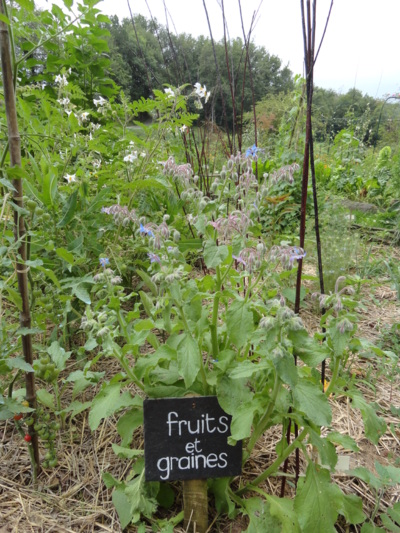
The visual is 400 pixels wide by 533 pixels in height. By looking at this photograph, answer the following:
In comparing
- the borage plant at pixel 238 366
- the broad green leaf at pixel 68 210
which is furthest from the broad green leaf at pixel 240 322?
the broad green leaf at pixel 68 210

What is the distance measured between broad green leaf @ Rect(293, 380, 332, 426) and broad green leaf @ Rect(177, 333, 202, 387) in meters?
0.25

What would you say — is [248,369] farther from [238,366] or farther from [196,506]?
[196,506]

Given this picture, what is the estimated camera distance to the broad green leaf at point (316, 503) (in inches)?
38.2

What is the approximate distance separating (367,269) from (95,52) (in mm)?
2585

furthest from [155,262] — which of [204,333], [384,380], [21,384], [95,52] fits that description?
[95,52]

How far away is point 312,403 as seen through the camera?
897mm

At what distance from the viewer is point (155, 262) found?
1132 millimetres

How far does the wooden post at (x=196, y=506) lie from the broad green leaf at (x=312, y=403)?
46 cm

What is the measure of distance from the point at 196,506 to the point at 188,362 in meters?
0.48

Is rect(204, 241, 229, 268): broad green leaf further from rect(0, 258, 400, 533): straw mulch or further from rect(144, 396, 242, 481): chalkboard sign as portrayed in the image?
rect(0, 258, 400, 533): straw mulch

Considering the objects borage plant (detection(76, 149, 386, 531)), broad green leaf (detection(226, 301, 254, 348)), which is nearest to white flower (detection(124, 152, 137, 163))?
borage plant (detection(76, 149, 386, 531))

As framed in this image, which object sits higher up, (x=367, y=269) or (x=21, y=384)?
(x=367, y=269)

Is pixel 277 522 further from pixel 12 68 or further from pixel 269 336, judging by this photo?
pixel 12 68

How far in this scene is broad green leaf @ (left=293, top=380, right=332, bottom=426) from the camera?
34.6 inches
